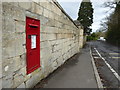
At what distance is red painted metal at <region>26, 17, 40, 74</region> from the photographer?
116 inches

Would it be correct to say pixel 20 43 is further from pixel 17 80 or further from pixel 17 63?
pixel 17 80

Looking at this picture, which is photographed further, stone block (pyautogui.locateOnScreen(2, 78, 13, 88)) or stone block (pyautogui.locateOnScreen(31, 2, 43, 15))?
stone block (pyautogui.locateOnScreen(31, 2, 43, 15))

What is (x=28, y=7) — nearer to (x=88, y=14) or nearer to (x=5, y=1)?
(x=5, y=1)

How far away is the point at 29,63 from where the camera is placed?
10.0 feet

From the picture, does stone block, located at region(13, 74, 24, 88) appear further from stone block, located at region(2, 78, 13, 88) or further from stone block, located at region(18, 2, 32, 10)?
stone block, located at region(18, 2, 32, 10)

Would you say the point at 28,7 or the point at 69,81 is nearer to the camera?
the point at 28,7

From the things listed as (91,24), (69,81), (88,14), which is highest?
(88,14)

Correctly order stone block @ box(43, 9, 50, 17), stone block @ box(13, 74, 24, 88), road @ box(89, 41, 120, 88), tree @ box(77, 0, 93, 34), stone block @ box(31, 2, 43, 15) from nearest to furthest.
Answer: stone block @ box(13, 74, 24, 88), stone block @ box(31, 2, 43, 15), stone block @ box(43, 9, 50, 17), road @ box(89, 41, 120, 88), tree @ box(77, 0, 93, 34)

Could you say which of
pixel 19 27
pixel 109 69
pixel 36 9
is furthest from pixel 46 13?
pixel 109 69

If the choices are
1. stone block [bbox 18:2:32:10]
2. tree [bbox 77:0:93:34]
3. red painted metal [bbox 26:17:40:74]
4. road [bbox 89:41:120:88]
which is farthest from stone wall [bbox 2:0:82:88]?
tree [bbox 77:0:93:34]

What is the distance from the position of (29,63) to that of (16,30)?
3.34 ft

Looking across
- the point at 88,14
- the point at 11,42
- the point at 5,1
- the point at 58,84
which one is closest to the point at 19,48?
the point at 11,42

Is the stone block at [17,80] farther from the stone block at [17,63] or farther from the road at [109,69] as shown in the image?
the road at [109,69]

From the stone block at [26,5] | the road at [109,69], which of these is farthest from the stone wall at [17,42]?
the road at [109,69]
